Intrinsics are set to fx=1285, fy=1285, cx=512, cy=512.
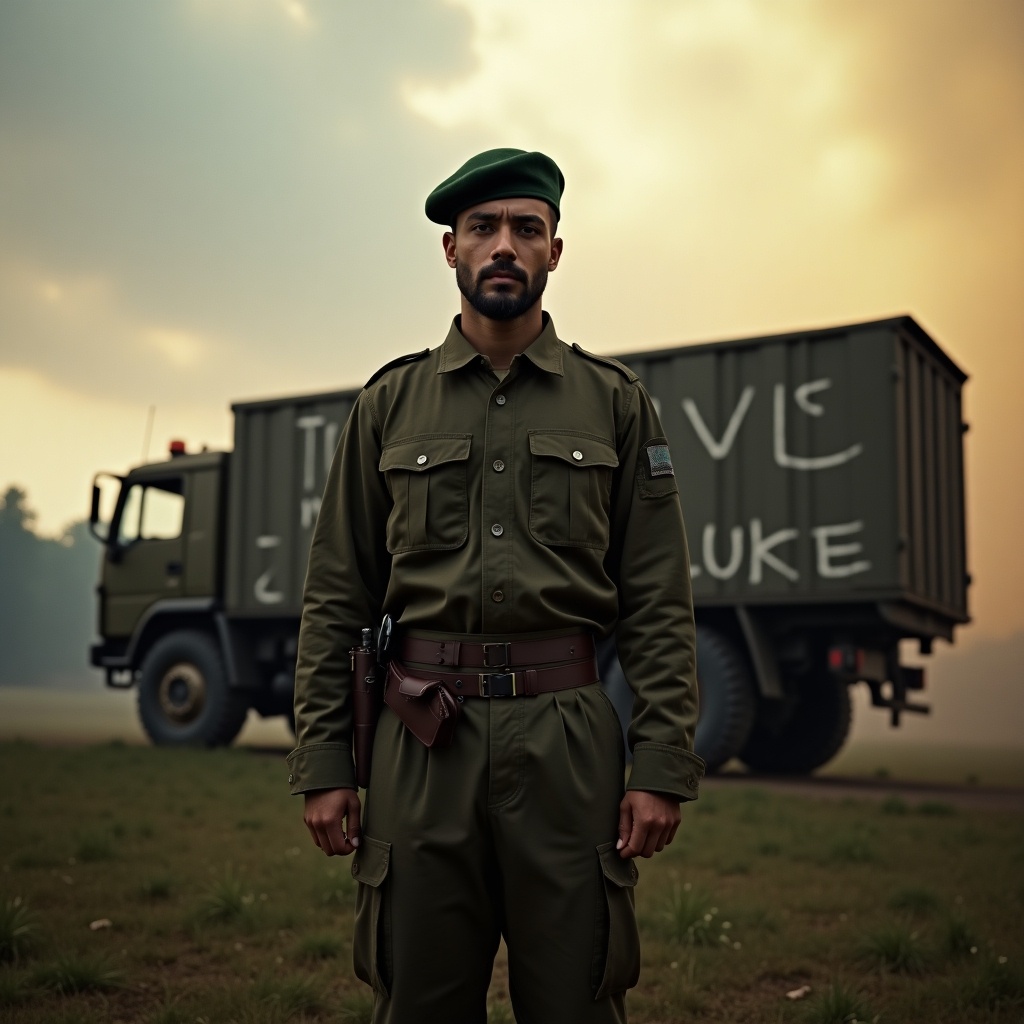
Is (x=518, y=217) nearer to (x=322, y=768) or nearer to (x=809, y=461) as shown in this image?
(x=322, y=768)

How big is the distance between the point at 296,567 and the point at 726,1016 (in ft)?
27.1

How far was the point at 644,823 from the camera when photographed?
2.31 m

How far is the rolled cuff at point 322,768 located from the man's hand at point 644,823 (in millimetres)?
519

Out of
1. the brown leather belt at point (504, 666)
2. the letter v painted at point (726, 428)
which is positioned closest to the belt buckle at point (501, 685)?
the brown leather belt at point (504, 666)

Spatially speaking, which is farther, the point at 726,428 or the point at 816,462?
the point at 726,428

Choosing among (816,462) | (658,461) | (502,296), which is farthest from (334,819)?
(816,462)

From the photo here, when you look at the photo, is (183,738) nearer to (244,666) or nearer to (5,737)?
(244,666)

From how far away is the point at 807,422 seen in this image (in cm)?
945

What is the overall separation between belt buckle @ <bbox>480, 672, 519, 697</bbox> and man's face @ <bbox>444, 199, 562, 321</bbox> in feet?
2.19

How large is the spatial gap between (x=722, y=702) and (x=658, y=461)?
23.1 feet

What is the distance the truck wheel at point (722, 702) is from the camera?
9258 millimetres

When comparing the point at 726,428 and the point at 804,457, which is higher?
the point at 726,428

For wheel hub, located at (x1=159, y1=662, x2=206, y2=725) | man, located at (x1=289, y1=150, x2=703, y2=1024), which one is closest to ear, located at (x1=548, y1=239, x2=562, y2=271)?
man, located at (x1=289, y1=150, x2=703, y2=1024)

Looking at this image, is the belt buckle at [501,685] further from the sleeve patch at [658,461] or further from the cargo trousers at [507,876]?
the sleeve patch at [658,461]
